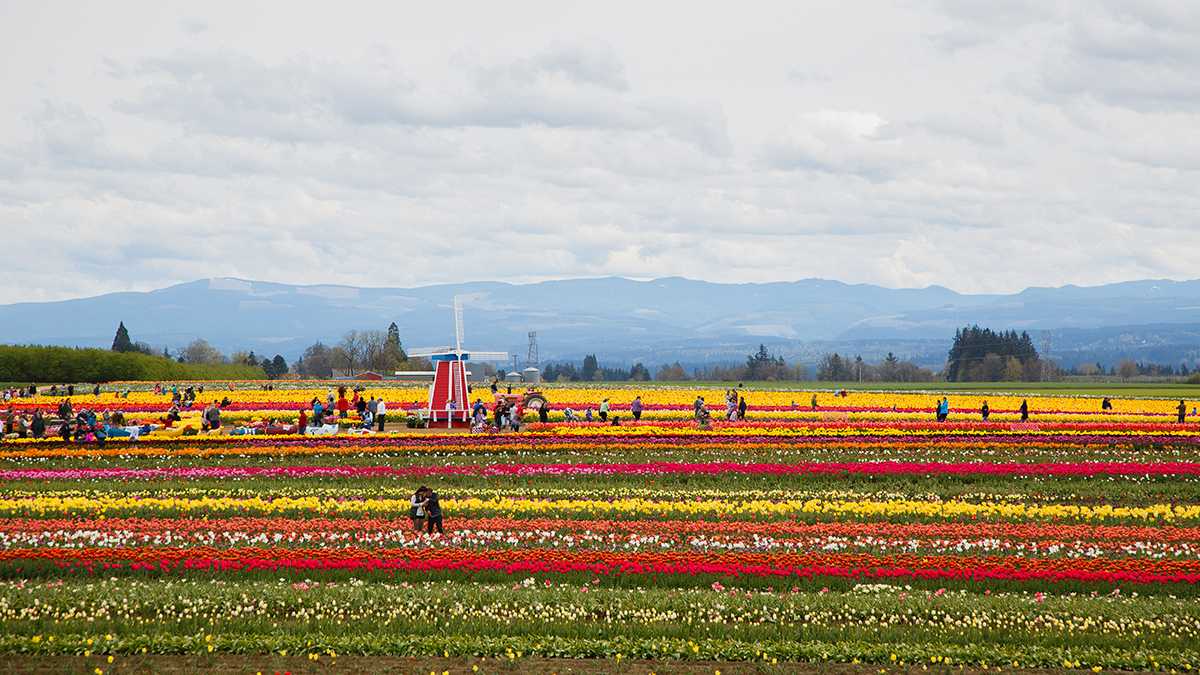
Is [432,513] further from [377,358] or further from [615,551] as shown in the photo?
[377,358]

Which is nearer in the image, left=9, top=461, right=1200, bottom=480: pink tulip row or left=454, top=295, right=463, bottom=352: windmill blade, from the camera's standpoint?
left=9, top=461, right=1200, bottom=480: pink tulip row

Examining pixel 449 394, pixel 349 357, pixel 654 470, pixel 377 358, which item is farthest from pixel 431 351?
pixel 349 357

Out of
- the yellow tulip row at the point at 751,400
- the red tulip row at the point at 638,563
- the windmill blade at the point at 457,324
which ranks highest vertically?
the windmill blade at the point at 457,324

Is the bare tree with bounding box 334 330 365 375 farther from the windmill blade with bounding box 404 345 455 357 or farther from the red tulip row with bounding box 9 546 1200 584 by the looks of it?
the red tulip row with bounding box 9 546 1200 584

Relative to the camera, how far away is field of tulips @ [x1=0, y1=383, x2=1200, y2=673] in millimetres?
17625

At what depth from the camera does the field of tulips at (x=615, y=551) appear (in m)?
A: 17.6

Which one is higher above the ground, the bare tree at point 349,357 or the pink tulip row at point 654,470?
the bare tree at point 349,357

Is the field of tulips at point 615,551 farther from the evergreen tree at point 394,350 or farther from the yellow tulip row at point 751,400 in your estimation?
the evergreen tree at point 394,350

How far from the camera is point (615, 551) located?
24.0 meters

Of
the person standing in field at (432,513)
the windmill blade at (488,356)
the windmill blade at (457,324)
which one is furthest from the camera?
the windmill blade at (457,324)

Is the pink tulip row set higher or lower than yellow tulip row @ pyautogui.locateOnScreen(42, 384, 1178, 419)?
lower

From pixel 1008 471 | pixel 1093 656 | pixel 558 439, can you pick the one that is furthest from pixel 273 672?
pixel 558 439

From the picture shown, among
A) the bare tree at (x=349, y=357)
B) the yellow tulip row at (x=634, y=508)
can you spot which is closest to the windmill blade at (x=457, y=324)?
the yellow tulip row at (x=634, y=508)

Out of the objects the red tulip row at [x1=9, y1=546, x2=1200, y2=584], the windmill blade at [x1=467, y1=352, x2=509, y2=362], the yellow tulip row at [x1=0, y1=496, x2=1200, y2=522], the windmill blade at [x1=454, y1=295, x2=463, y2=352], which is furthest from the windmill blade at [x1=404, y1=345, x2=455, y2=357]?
the red tulip row at [x1=9, y1=546, x2=1200, y2=584]
